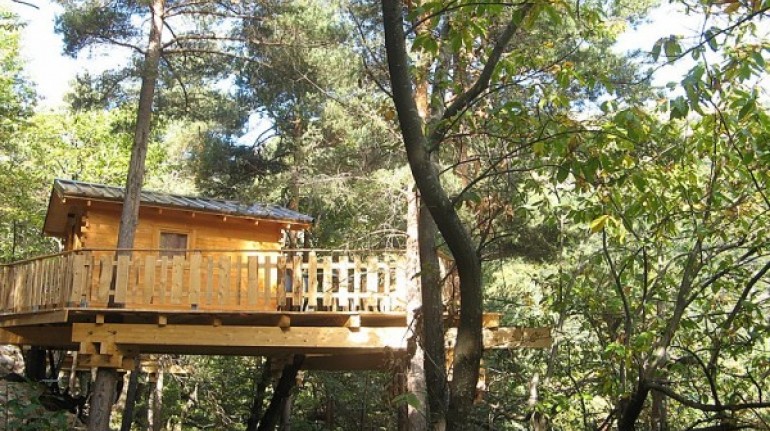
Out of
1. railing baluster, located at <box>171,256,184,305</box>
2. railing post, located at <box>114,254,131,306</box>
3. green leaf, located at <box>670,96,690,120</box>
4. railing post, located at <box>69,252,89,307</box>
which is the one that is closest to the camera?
green leaf, located at <box>670,96,690,120</box>

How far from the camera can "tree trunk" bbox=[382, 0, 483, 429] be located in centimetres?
352

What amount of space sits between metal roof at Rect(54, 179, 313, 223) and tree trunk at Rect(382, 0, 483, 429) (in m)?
10.7

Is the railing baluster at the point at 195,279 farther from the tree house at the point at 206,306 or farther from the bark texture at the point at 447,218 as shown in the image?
the bark texture at the point at 447,218

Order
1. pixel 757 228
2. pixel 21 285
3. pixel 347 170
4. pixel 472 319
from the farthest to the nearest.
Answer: pixel 347 170, pixel 21 285, pixel 757 228, pixel 472 319

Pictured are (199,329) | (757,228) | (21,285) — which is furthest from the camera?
(21,285)

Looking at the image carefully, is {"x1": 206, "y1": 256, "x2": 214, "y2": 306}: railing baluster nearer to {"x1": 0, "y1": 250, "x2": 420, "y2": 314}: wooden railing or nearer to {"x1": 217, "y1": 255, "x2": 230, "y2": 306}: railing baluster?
{"x1": 0, "y1": 250, "x2": 420, "y2": 314}: wooden railing

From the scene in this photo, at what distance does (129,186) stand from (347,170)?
22.5 feet

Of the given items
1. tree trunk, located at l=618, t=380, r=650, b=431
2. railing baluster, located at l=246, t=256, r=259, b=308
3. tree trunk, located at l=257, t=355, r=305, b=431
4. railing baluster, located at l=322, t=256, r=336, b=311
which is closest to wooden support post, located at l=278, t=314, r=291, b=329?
railing baluster, located at l=246, t=256, r=259, b=308

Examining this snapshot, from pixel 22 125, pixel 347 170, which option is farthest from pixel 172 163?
pixel 347 170

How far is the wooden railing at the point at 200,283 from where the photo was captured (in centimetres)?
1073

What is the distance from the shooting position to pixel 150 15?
13797 mm

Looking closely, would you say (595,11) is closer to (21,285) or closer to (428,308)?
(428,308)

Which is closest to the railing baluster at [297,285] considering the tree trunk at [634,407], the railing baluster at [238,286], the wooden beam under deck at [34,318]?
the railing baluster at [238,286]

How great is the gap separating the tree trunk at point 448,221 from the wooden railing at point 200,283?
6998mm
